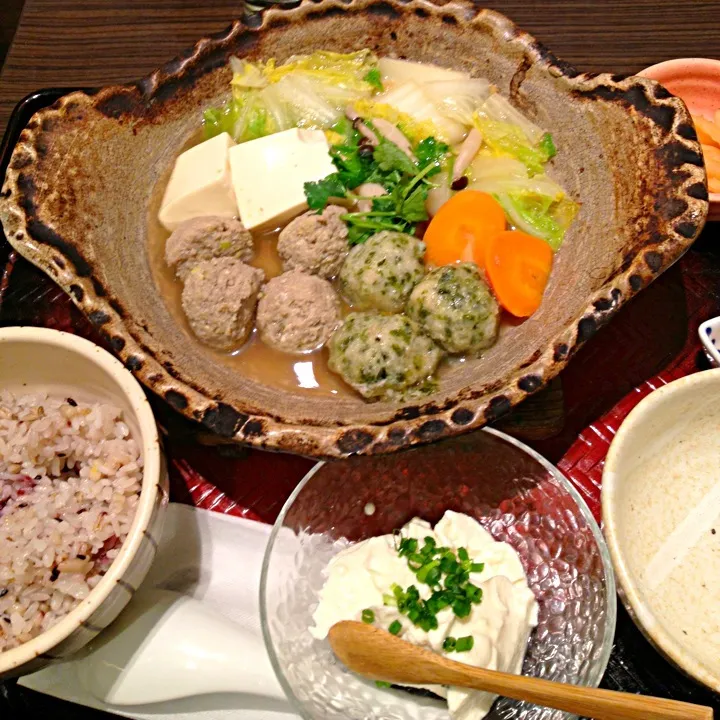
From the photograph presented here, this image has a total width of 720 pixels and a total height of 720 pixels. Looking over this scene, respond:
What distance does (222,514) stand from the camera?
1.92 m

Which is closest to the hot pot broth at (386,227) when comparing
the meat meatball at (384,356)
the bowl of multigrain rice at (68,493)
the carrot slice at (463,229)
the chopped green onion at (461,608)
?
the carrot slice at (463,229)

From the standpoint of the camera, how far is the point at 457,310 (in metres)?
1.92

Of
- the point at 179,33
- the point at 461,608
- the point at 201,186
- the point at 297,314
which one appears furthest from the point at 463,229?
the point at 179,33

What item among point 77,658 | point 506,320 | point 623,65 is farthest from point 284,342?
point 623,65

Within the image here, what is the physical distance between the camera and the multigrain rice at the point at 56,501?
1.62 metres

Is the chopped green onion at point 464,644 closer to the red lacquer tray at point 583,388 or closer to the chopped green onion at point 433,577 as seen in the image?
the chopped green onion at point 433,577

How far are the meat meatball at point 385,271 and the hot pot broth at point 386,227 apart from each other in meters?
0.08

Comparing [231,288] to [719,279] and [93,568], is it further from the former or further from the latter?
[719,279]

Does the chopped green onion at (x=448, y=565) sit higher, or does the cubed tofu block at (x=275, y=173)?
the cubed tofu block at (x=275, y=173)

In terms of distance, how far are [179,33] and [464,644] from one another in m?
3.06

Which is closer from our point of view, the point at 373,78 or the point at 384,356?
the point at 384,356

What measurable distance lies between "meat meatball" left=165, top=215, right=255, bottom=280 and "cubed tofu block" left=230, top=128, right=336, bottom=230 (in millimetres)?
80

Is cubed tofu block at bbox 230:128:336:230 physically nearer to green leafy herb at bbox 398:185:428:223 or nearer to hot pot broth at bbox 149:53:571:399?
hot pot broth at bbox 149:53:571:399

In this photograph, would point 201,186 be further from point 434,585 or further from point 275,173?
point 434,585
